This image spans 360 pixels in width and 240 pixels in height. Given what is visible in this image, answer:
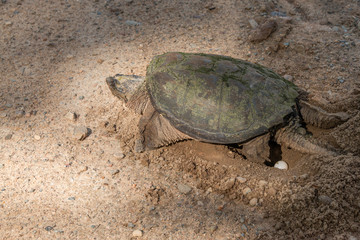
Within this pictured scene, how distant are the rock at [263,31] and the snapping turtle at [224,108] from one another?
4.96ft

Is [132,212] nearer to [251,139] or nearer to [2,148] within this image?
[251,139]

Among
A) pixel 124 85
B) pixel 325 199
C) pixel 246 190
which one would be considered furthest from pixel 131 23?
pixel 325 199

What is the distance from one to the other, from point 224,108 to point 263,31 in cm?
228

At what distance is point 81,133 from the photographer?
3553mm

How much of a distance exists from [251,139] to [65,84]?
2712 millimetres

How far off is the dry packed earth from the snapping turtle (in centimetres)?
22

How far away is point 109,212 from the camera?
2830mm

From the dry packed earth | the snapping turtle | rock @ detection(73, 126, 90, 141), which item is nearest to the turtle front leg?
the snapping turtle

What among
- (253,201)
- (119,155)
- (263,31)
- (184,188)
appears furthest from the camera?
(263,31)

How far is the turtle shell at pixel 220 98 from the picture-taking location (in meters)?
3.07

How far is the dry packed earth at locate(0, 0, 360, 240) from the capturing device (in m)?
2.72

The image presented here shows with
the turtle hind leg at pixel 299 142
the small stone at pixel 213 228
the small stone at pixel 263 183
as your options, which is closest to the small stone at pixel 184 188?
the small stone at pixel 213 228

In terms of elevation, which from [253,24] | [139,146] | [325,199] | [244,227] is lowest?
[244,227]

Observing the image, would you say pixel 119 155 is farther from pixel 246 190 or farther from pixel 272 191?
pixel 272 191
